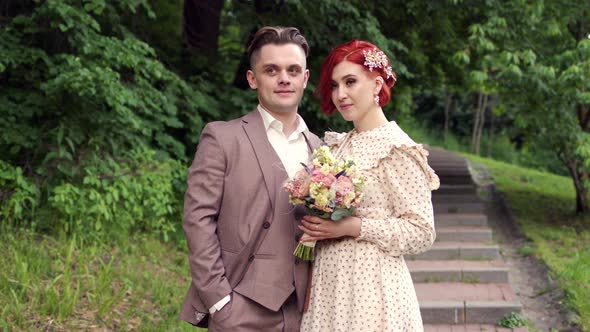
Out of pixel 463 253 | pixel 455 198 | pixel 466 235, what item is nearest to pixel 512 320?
pixel 463 253

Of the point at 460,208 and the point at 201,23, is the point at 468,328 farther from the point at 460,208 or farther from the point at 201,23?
the point at 201,23

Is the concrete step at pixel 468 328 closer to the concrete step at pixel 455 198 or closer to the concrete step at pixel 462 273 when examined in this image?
the concrete step at pixel 462 273

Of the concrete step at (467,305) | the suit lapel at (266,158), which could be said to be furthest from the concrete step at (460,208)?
the suit lapel at (266,158)

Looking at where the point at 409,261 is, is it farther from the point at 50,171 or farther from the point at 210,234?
the point at 210,234

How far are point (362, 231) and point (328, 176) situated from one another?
12.3 inches

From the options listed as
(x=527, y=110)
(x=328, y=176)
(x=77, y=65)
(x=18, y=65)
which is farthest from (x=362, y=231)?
(x=527, y=110)

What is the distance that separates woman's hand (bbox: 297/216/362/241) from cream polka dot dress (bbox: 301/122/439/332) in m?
0.03

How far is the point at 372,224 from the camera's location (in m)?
2.62

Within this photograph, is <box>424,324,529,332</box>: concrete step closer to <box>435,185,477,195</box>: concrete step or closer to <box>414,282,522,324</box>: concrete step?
<box>414,282,522,324</box>: concrete step

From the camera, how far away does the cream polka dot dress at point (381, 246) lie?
8.56 ft

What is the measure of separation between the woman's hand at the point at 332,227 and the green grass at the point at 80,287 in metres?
2.68

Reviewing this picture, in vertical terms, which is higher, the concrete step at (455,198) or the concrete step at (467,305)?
the concrete step at (467,305)

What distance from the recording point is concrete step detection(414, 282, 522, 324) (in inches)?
242

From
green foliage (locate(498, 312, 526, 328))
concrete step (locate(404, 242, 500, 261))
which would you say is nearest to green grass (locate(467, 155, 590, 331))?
green foliage (locate(498, 312, 526, 328))
